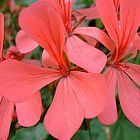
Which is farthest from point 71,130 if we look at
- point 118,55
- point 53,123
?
point 118,55

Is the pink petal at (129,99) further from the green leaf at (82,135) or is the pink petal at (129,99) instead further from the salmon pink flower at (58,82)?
the green leaf at (82,135)

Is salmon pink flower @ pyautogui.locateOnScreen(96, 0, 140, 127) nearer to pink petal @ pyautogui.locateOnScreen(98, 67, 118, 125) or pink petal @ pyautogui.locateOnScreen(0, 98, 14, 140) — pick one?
pink petal @ pyautogui.locateOnScreen(98, 67, 118, 125)

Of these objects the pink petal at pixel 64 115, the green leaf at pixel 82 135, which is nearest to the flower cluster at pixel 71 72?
the pink petal at pixel 64 115

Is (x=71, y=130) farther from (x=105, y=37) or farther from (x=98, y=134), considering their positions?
(x=98, y=134)

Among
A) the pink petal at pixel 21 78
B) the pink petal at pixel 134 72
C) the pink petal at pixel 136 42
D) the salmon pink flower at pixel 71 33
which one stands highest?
the salmon pink flower at pixel 71 33

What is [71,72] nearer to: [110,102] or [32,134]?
[110,102]
